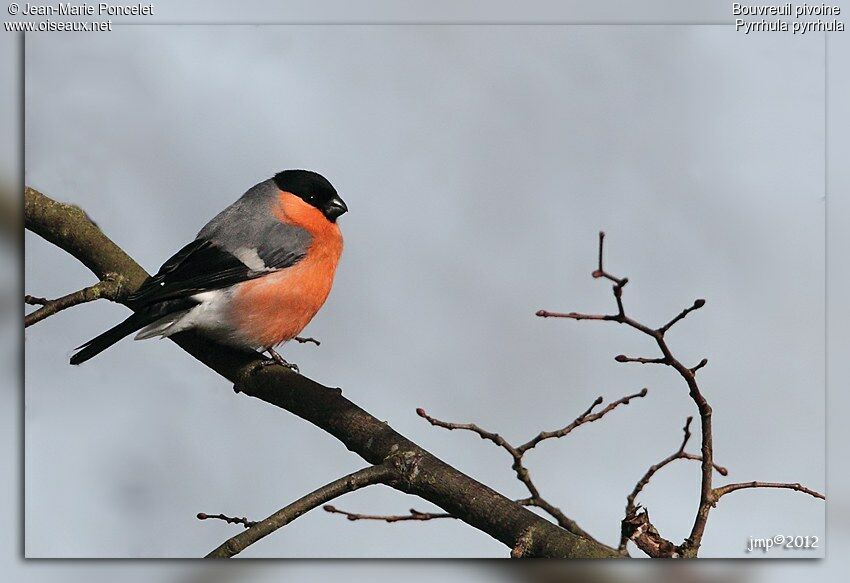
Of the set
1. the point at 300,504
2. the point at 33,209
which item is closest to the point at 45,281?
the point at 33,209

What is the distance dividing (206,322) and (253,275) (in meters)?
0.18

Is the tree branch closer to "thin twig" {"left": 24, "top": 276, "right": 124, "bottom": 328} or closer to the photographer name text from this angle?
"thin twig" {"left": 24, "top": 276, "right": 124, "bottom": 328}

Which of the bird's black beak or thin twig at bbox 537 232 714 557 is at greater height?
the bird's black beak

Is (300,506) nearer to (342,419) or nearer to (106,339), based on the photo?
(342,419)

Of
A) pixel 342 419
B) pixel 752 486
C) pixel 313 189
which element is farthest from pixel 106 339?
pixel 752 486

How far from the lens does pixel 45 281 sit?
2.42 metres

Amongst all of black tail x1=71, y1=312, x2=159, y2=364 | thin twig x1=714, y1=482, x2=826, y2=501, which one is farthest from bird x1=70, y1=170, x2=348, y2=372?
thin twig x1=714, y1=482, x2=826, y2=501

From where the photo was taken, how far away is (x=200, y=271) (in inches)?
96.6

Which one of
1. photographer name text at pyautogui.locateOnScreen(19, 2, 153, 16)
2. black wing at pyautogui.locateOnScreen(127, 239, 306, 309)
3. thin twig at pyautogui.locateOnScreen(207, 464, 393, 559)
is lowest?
thin twig at pyautogui.locateOnScreen(207, 464, 393, 559)

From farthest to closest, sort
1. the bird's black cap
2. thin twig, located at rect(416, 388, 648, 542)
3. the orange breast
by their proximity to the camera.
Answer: the bird's black cap, the orange breast, thin twig, located at rect(416, 388, 648, 542)

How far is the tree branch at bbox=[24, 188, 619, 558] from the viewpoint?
6.37 ft

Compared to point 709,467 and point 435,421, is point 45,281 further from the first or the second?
point 709,467

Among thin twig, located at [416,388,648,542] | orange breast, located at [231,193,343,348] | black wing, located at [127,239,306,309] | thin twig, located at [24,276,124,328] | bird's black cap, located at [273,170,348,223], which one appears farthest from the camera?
bird's black cap, located at [273,170,348,223]

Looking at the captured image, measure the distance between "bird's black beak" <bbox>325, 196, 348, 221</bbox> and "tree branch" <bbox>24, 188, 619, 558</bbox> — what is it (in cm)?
48
